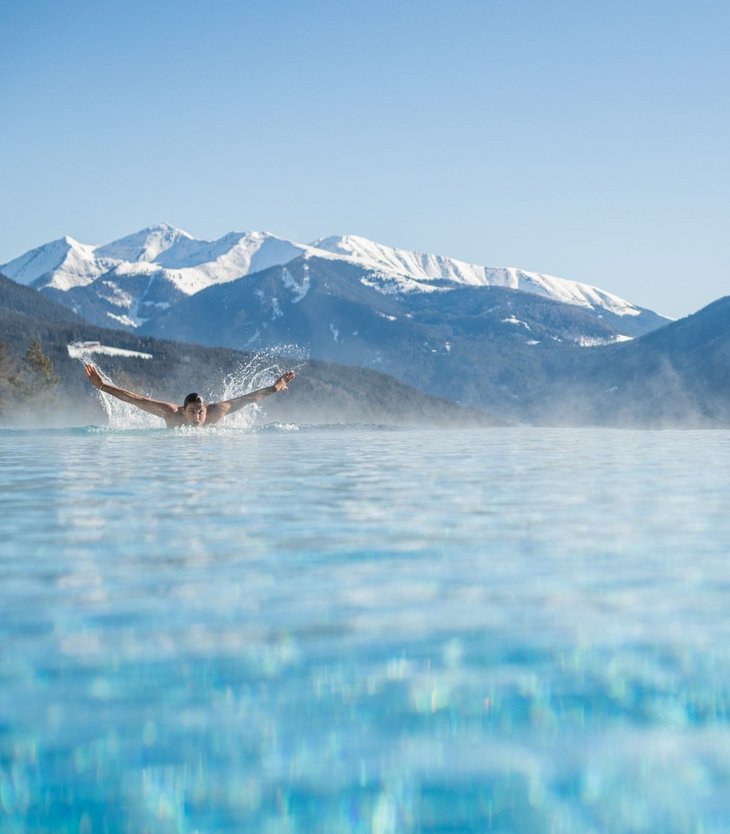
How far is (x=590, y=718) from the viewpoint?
3.70 metres

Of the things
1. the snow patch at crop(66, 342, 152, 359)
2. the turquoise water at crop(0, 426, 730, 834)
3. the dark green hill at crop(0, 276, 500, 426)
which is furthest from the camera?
the snow patch at crop(66, 342, 152, 359)

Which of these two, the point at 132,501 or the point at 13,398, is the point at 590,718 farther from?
the point at 13,398

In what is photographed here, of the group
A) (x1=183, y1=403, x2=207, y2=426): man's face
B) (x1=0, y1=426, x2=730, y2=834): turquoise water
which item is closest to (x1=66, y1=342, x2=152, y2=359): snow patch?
(x1=183, y1=403, x2=207, y2=426): man's face

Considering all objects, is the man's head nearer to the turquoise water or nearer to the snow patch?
the turquoise water

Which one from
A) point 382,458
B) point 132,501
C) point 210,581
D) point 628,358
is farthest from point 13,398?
point 628,358

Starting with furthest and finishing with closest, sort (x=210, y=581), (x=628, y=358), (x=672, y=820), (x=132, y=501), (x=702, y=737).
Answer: (x=628, y=358) → (x=132, y=501) → (x=210, y=581) → (x=702, y=737) → (x=672, y=820)

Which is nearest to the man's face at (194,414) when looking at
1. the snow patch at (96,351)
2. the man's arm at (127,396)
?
the man's arm at (127,396)

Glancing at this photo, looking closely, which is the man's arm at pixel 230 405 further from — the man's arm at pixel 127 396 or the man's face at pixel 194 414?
the man's arm at pixel 127 396

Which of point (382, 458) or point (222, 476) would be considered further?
point (382, 458)

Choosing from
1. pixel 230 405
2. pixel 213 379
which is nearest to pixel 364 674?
pixel 230 405

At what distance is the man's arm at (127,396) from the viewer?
20.8m

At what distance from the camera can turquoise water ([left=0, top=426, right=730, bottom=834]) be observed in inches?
118

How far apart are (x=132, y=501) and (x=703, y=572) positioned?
6744mm

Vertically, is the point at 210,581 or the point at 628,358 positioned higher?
the point at 628,358
